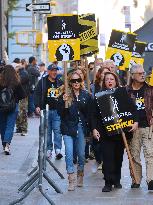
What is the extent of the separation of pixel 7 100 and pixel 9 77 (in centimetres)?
43

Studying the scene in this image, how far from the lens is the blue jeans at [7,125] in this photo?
1652 cm

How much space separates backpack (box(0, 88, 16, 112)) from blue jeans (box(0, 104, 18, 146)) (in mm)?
171

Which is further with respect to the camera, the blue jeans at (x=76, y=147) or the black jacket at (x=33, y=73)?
the black jacket at (x=33, y=73)

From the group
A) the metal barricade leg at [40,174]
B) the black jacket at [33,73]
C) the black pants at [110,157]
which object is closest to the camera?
the metal barricade leg at [40,174]

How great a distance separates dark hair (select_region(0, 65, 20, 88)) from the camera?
16.4 metres

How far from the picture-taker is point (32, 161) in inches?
607

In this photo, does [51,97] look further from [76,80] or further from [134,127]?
[134,127]

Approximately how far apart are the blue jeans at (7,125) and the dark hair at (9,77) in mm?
554

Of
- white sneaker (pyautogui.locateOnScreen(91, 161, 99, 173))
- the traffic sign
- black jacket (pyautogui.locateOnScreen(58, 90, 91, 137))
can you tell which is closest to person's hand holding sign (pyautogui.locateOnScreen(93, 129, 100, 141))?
black jacket (pyautogui.locateOnScreen(58, 90, 91, 137))

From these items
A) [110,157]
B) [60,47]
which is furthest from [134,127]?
[60,47]

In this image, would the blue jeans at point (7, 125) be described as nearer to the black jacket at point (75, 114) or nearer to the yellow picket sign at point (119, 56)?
the yellow picket sign at point (119, 56)

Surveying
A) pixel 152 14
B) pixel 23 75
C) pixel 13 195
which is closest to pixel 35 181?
pixel 13 195

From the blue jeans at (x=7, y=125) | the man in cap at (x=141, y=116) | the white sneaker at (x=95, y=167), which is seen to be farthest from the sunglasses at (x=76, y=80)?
the blue jeans at (x=7, y=125)

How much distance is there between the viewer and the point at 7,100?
16500mm
